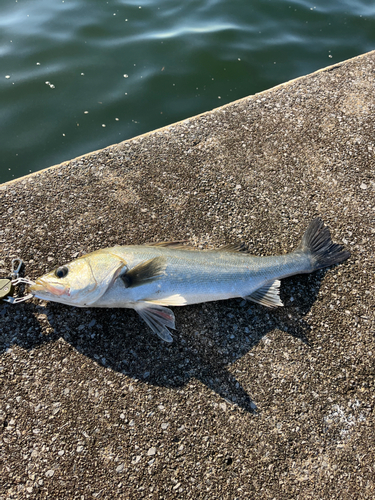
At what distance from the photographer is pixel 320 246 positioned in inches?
133

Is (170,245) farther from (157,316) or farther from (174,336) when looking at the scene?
(174,336)

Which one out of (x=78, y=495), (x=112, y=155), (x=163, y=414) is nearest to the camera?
(x=78, y=495)

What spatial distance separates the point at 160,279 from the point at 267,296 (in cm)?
108

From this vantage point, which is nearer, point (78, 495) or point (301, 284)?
point (78, 495)

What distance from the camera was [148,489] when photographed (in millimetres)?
2520

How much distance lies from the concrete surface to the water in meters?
1.50

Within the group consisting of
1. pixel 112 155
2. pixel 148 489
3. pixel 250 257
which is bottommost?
pixel 148 489

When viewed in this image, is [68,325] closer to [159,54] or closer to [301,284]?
[301,284]

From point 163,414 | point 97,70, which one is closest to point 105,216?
point 163,414

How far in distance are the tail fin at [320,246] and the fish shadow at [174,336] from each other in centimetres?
55

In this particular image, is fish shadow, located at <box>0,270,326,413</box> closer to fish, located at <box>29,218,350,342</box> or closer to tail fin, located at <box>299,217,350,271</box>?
fish, located at <box>29,218,350,342</box>

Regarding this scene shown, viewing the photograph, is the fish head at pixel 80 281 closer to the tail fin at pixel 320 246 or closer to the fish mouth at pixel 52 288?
the fish mouth at pixel 52 288

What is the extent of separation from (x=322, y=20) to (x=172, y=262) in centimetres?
755

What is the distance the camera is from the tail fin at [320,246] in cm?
336
